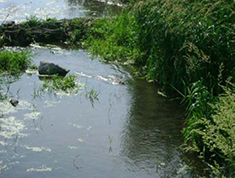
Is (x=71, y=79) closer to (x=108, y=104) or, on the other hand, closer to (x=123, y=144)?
(x=108, y=104)

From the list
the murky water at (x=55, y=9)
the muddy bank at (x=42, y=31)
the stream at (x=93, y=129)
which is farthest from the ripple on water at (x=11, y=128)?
the murky water at (x=55, y=9)

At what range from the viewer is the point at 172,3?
7887mm

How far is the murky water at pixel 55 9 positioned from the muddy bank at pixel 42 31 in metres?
1.38

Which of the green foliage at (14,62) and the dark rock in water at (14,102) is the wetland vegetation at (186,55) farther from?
the dark rock in water at (14,102)

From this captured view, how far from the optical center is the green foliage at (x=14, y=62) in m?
8.93

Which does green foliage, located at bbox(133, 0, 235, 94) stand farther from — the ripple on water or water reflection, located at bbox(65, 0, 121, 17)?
water reflection, located at bbox(65, 0, 121, 17)

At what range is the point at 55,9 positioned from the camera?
1393 cm

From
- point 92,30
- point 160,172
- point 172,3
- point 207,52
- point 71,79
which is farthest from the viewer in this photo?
point 92,30

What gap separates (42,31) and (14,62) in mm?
2265

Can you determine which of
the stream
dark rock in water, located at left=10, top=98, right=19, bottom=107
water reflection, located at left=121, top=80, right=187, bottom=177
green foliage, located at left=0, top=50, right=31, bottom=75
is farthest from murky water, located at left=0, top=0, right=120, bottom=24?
water reflection, located at left=121, top=80, right=187, bottom=177

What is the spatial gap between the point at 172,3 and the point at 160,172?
10.8 ft

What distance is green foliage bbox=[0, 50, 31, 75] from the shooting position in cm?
893

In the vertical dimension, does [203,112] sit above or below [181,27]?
below

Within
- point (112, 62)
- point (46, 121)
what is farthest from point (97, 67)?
point (46, 121)
